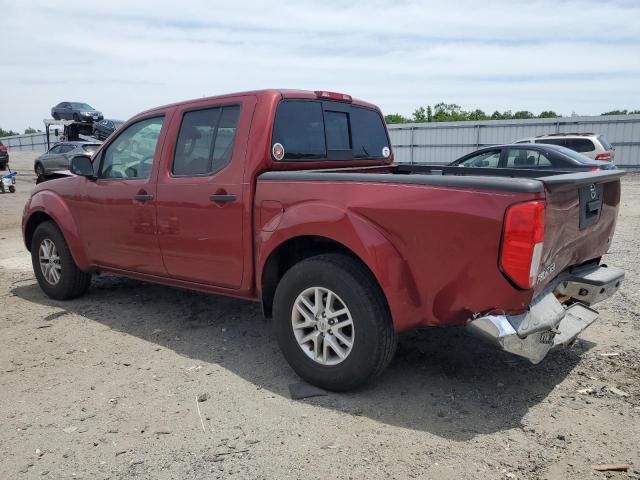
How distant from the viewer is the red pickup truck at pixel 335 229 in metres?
2.90

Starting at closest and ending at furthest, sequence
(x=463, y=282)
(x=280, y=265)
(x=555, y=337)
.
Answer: (x=463, y=282) < (x=555, y=337) < (x=280, y=265)

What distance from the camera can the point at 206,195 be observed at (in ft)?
13.5

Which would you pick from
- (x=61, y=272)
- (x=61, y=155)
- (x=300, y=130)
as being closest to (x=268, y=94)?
(x=300, y=130)

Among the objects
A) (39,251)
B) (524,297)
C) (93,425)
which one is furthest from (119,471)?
(39,251)

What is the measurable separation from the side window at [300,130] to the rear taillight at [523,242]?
1849 mm

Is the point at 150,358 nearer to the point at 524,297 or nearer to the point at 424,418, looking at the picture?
the point at 424,418

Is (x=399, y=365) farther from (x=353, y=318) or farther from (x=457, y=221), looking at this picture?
(x=457, y=221)

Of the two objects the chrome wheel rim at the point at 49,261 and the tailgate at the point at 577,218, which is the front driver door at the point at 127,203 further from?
the tailgate at the point at 577,218

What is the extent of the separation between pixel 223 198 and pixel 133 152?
1.41m

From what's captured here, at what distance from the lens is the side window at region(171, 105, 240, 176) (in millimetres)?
4113

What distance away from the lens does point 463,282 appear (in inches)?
117

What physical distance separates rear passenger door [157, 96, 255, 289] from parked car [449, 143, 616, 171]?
7405mm

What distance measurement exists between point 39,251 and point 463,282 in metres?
4.70

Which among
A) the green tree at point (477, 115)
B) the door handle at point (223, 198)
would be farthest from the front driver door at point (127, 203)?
the green tree at point (477, 115)
